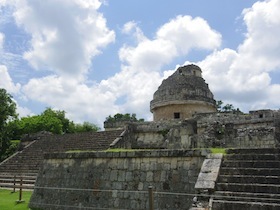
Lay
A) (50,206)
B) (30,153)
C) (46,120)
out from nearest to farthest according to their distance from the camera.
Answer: (50,206) → (30,153) → (46,120)

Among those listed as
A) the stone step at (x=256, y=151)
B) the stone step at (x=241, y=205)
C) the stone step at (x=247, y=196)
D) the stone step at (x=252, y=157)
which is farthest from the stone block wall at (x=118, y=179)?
the stone step at (x=241, y=205)

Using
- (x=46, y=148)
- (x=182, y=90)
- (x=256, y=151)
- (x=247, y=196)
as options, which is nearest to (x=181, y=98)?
(x=182, y=90)

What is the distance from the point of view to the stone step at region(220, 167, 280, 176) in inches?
290

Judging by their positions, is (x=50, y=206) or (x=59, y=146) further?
(x=59, y=146)

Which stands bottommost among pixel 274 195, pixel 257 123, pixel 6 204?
pixel 6 204

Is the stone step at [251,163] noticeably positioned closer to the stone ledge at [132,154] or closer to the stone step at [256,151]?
the stone step at [256,151]

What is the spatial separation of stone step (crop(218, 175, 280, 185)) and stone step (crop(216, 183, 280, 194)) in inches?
7.1

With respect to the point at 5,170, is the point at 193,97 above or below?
above

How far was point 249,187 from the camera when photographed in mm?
7117

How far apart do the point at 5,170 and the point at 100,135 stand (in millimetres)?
6214

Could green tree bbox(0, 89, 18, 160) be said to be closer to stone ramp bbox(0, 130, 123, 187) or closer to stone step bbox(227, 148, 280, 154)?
stone ramp bbox(0, 130, 123, 187)

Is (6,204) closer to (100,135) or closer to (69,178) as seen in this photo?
(69,178)

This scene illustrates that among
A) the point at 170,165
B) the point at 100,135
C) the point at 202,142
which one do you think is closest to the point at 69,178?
the point at 170,165

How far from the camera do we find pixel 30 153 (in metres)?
21.5
